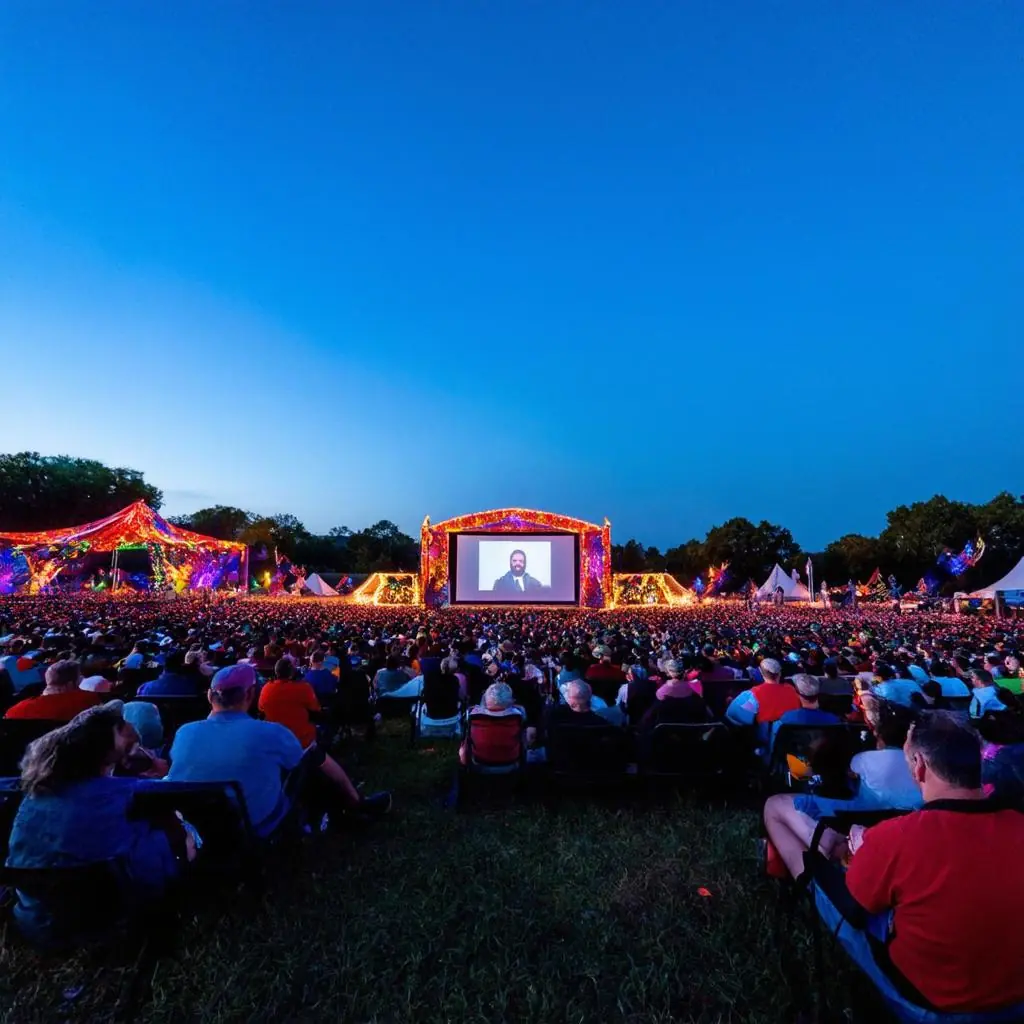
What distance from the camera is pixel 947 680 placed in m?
6.76

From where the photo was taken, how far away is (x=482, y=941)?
2.85 meters

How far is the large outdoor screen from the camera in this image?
30.4 meters

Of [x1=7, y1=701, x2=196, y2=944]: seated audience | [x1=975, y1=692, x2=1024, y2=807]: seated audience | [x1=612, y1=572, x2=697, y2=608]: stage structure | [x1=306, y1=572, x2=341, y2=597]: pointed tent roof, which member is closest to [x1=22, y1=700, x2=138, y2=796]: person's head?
[x1=7, y1=701, x2=196, y2=944]: seated audience

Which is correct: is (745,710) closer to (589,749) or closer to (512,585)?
(589,749)

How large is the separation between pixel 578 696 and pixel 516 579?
26007 millimetres

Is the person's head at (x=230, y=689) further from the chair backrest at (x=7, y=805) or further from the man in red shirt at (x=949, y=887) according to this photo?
the man in red shirt at (x=949, y=887)

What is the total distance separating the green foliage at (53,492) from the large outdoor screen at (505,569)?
132 ft

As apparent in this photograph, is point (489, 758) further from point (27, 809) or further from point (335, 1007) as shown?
point (27, 809)

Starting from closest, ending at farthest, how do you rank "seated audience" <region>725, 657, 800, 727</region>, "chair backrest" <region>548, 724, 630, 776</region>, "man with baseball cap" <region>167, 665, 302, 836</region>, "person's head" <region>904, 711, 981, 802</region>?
"person's head" <region>904, 711, 981, 802</region> < "man with baseball cap" <region>167, 665, 302, 836</region> < "chair backrest" <region>548, 724, 630, 776</region> < "seated audience" <region>725, 657, 800, 727</region>

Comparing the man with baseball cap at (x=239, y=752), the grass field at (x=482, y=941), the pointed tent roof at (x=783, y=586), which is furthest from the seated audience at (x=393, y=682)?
the pointed tent roof at (x=783, y=586)

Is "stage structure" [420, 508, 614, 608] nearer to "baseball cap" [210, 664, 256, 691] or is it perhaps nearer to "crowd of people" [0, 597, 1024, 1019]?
"crowd of people" [0, 597, 1024, 1019]

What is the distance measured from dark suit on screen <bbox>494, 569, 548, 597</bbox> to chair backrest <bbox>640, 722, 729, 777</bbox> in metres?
26.1

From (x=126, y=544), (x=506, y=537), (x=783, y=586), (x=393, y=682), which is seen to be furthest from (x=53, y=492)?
(x=783, y=586)

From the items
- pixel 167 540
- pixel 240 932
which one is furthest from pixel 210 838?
pixel 167 540
